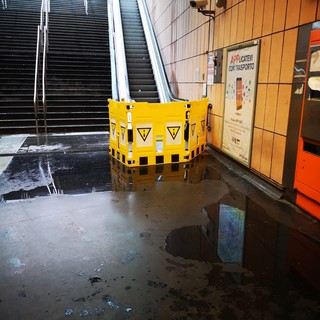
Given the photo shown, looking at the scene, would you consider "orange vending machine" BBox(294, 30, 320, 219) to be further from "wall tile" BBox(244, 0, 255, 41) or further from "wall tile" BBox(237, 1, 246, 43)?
"wall tile" BBox(237, 1, 246, 43)

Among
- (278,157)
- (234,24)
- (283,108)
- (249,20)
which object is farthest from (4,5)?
(278,157)

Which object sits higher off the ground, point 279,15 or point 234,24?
point 234,24

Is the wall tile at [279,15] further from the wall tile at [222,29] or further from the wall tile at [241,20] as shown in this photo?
the wall tile at [222,29]

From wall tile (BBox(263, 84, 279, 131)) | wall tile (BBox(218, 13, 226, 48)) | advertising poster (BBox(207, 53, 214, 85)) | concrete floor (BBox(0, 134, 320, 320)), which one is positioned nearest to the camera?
concrete floor (BBox(0, 134, 320, 320))

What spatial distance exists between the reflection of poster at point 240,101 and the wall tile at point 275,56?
37 cm

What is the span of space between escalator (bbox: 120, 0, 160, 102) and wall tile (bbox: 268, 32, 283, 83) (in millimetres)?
4849

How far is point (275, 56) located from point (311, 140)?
1309 mm

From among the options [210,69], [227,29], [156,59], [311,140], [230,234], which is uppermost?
[227,29]

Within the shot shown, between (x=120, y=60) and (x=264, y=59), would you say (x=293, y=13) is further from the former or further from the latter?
(x=120, y=60)

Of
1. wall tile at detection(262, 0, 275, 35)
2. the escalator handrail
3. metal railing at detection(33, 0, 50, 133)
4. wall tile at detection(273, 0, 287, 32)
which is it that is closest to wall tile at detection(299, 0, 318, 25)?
wall tile at detection(273, 0, 287, 32)

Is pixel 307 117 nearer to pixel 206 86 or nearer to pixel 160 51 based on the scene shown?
pixel 206 86

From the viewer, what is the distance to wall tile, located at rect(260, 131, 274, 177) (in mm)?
4223

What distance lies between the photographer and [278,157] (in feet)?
13.3

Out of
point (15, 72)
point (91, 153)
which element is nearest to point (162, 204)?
point (91, 153)
